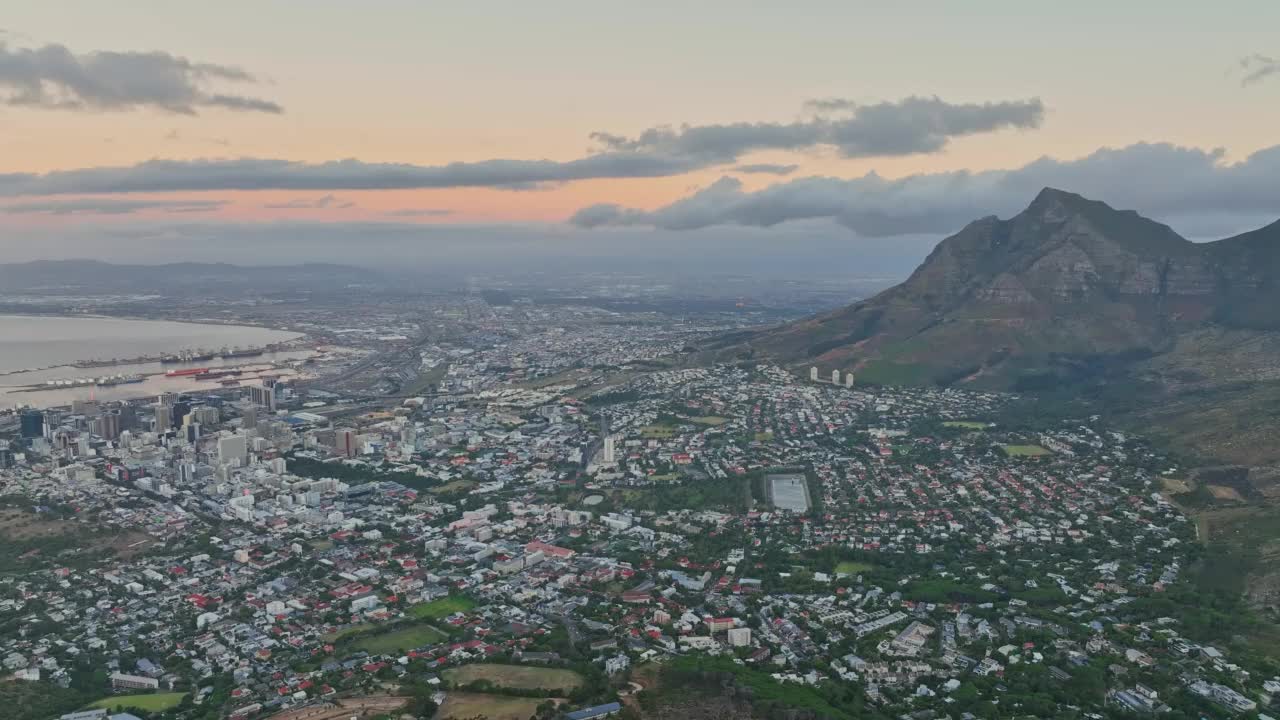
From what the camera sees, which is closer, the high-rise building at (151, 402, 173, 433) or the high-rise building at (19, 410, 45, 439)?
the high-rise building at (19, 410, 45, 439)

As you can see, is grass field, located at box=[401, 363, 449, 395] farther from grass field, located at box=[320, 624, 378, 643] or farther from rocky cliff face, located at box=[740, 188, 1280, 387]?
grass field, located at box=[320, 624, 378, 643]

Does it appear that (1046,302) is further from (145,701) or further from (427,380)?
(145,701)

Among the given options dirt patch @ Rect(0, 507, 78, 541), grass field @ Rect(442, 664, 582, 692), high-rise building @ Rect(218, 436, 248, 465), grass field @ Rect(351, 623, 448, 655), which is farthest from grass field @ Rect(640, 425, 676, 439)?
dirt patch @ Rect(0, 507, 78, 541)

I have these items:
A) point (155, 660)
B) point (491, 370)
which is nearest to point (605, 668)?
point (155, 660)

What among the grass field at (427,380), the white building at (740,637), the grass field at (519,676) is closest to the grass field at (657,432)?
the grass field at (427,380)

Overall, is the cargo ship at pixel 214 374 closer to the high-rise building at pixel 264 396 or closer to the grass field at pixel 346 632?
the high-rise building at pixel 264 396

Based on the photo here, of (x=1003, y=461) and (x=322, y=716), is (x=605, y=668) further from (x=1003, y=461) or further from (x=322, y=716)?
(x=1003, y=461)
